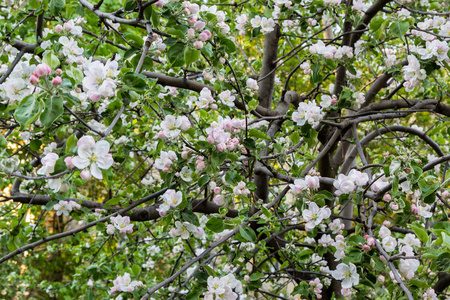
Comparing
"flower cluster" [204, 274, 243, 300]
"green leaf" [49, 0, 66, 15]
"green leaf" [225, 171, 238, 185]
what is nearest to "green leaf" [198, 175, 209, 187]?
"green leaf" [225, 171, 238, 185]

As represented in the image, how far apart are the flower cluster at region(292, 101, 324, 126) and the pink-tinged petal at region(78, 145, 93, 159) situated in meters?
0.78

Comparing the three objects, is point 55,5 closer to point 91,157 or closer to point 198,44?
point 198,44

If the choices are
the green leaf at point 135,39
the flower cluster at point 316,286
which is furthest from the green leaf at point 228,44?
the flower cluster at point 316,286

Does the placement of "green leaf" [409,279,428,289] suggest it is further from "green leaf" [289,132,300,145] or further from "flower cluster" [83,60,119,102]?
"flower cluster" [83,60,119,102]

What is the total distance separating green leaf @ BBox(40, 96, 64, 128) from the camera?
0.83m

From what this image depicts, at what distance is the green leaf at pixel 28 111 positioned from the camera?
817 millimetres

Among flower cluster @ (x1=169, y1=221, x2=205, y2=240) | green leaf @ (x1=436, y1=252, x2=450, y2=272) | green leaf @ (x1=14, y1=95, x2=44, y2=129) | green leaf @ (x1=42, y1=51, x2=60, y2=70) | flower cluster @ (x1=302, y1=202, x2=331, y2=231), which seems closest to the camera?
green leaf @ (x1=14, y1=95, x2=44, y2=129)

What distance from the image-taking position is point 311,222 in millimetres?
1302

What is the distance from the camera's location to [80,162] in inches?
33.4

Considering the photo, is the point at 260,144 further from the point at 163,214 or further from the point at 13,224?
the point at 13,224

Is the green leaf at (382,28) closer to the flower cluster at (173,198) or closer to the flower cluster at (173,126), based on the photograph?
the flower cluster at (173,126)

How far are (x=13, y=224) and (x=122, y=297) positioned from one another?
74cm

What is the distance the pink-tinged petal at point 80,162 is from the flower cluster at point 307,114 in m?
0.79

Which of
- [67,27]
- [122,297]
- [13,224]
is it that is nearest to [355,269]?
[122,297]
